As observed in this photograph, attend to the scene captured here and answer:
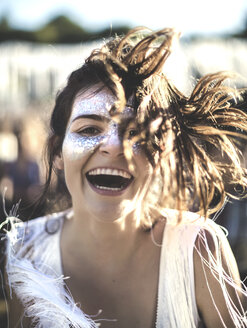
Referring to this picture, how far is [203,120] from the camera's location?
152 centimetres

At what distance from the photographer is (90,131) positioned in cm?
149

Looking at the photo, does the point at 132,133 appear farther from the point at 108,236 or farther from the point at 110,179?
the point at 108,236

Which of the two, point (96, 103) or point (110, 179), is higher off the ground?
point (96, 103)

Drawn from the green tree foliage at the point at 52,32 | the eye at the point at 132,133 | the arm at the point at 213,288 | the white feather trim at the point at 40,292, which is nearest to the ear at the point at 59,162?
the white feather trim at the point at 40,292

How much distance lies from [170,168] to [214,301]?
0.56 metres

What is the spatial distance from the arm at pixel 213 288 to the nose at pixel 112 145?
1.71 ft

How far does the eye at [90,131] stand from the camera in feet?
4.81

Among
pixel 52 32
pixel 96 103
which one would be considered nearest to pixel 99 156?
pixel 96 103

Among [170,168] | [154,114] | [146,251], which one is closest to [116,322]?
[146,251]

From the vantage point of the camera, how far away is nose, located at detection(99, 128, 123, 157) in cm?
138

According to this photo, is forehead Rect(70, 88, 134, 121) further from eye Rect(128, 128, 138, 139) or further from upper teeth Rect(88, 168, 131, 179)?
upper teeth Rect(88, 168, 131, 179)

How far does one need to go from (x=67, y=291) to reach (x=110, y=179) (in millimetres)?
535

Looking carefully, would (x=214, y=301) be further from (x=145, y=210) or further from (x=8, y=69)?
(x=8, y=69)

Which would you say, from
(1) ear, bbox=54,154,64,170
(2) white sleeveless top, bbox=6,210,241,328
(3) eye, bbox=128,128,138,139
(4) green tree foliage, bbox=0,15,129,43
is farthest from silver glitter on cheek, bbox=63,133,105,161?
(4) green tree foliage, bbox=0,15,129,43
